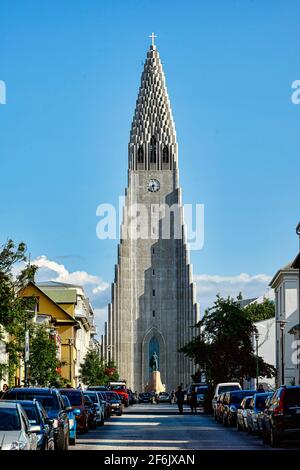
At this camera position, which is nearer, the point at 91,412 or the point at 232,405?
the point at 91,412

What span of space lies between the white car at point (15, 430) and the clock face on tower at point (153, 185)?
162552 millimetres

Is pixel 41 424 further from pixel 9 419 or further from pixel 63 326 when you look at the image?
pixel 63 326

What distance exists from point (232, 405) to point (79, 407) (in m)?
10.5

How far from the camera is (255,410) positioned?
122 feet

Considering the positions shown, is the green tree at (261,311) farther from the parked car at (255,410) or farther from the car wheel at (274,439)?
the car wheel at (274,439)

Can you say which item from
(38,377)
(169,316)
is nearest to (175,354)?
(169,316)

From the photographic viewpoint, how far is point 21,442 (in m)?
18.2

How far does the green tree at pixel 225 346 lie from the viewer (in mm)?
78812

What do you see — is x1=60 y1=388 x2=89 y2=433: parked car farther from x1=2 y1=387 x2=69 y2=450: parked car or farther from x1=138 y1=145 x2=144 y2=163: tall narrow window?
x1=138 y1=145 x2=144 y2=163: tall narrow window

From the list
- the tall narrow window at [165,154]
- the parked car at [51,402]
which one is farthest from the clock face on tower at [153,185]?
the parked car at [51,402]

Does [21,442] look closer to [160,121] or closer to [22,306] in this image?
[22,306]

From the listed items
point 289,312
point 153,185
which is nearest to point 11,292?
point 289,312

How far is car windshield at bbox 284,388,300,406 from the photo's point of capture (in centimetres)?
2889
